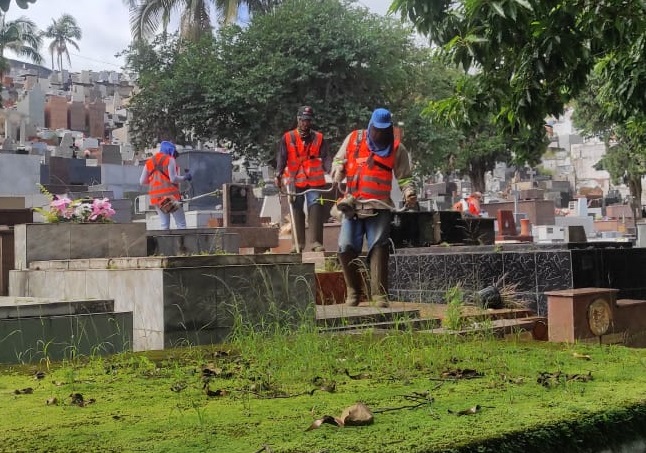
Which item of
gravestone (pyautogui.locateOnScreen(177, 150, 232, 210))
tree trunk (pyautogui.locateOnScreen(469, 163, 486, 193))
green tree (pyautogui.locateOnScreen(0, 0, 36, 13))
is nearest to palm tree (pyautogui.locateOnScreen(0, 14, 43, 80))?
gravestone (pyautogui.locateOnScreen(177, 150, 232, 210))

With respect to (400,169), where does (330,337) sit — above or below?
below

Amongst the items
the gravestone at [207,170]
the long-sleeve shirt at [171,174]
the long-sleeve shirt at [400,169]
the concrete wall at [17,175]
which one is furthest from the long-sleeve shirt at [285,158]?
the concrete wall at [17,175]

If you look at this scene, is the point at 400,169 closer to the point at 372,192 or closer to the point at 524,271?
the point at 372,192

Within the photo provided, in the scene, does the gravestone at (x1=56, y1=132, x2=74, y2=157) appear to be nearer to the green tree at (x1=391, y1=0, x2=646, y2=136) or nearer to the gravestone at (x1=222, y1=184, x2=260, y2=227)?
the gravestone at (x1=222, y1=184, x2=260, y2=227)

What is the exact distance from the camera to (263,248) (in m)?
14.8

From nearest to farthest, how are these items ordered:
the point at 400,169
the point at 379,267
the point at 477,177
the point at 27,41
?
the point at 379,267 < the point at 400,169 < the point at 27,41 < the point at 477,177

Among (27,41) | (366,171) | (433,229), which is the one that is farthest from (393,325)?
(27,41)

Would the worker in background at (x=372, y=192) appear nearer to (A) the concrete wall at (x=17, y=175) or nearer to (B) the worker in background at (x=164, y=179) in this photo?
(B) the worker in background at (x=164, y=179)

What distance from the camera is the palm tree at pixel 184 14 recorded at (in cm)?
3347

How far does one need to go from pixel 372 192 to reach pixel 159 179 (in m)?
6.57

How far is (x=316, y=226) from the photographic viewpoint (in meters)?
10.5

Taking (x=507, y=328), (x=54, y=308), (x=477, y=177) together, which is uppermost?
(x=477, y=177)

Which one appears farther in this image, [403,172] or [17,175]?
[17,175]

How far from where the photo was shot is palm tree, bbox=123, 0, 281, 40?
33.5m
